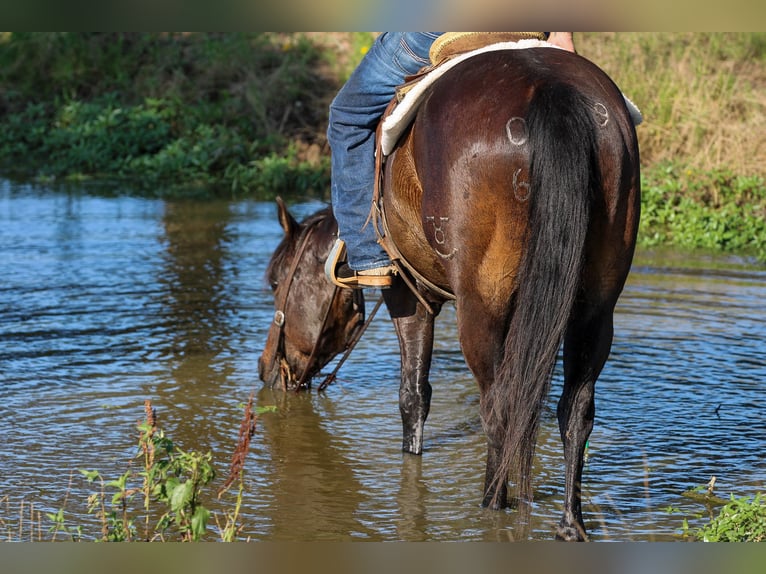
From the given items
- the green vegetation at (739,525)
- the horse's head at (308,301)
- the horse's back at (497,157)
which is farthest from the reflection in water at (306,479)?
the green vegetation at (739,525)

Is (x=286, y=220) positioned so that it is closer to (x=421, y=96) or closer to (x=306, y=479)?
(x=306, y=479)

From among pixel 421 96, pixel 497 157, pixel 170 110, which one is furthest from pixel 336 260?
pixel 170 110

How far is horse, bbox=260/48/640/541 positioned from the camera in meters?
3.66

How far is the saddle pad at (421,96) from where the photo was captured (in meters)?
4.14

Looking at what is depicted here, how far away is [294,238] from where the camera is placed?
6172 millimetres

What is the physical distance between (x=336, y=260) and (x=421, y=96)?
1.40m

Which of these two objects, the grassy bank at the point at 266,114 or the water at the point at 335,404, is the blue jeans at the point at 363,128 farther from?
the grassy bank at the point at 266,114

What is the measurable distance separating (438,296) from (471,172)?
123 cm

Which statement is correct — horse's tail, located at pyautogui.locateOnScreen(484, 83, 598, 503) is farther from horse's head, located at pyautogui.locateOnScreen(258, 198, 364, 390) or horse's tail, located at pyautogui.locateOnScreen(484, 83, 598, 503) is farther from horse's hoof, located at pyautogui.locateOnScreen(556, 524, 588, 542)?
horse's head, located at pyautogui.locateOnScreen(258, 198, 364, 390)

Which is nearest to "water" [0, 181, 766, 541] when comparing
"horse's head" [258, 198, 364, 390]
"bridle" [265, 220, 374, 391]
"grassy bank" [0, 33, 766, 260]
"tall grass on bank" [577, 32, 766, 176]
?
"bridle" [265, 220, 374, 391]

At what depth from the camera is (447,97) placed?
3.98m

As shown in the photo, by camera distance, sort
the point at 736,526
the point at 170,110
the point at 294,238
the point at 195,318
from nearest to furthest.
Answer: the point at 736,526, the point at 294,238, the point at 195,318, the point at 170,110
